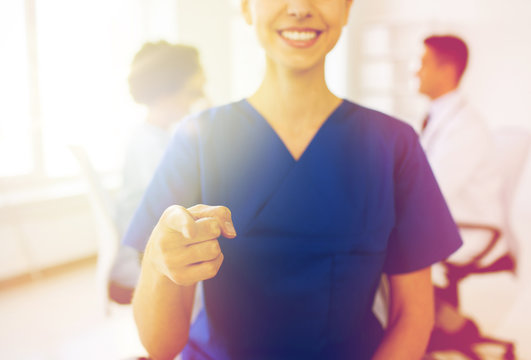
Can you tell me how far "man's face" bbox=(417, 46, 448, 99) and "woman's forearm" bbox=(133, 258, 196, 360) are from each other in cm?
177

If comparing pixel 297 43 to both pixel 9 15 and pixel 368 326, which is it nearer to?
pixel 368 326

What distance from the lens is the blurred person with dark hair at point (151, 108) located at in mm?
1252

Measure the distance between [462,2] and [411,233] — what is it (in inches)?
177

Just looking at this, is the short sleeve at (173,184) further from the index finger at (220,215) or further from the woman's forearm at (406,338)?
the woman's forearm at (406,338)

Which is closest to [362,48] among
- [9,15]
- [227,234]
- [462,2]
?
[462,2]

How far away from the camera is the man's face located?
6.43 feet

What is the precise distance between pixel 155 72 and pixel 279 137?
930 millimetres

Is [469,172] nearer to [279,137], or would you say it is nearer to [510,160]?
[510,160]

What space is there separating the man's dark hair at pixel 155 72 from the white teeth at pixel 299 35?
953mm

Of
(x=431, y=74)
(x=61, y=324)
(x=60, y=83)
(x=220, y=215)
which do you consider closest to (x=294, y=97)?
(x=220, y=215)

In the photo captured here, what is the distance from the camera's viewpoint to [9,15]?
2.51 metres

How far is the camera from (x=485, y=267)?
1.37 m

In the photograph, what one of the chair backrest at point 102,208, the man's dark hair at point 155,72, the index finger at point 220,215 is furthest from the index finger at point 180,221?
the man's dark hair at point 155,72

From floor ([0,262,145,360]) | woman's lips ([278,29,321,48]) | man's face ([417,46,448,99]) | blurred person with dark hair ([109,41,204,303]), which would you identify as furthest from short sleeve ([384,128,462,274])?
man's face ([417,46,448,99])
